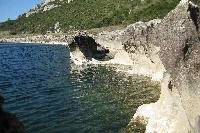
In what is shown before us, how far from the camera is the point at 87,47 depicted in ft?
274

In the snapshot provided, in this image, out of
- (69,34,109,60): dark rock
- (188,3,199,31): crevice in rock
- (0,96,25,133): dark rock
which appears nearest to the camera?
(0,96,25,133): dark rock

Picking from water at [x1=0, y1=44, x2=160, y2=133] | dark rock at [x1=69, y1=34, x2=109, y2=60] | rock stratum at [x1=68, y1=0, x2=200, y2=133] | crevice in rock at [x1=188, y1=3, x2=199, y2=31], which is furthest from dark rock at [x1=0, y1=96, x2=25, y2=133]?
dark rock at [x1=69, y1=34, x2=109, y2=60]

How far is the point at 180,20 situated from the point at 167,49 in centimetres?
205

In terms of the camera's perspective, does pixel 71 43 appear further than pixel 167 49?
Yes

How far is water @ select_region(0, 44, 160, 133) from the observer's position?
34875mm

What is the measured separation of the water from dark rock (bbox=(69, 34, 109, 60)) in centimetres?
1547

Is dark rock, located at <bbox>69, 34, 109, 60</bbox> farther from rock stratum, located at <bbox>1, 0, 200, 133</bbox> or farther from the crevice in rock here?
the crevice in rock

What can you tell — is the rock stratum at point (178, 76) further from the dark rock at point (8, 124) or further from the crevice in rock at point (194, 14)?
the dark rock at point (8, 124)

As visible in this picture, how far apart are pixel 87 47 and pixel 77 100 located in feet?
129

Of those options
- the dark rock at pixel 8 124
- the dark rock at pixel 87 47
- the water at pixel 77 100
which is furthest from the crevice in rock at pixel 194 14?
the dark rock at pixel 87 47

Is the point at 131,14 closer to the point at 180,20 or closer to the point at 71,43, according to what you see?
the point at 71,43

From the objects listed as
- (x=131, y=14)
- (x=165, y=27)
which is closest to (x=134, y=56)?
(x=165, y=27)

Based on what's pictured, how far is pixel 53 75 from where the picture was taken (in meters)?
68.1

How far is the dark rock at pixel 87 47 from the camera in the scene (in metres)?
83.3
